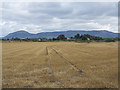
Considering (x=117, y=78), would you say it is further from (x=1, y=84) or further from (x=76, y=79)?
(x=1, y=84)

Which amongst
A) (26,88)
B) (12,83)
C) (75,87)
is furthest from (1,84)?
(75,87)

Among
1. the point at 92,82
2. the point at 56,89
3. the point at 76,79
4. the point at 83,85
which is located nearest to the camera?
the point at 56,89

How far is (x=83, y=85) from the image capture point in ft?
30.4

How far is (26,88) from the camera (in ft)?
29.3

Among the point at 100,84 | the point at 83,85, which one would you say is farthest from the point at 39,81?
the point at 100,84

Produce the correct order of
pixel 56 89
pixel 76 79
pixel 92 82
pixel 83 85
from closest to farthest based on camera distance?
1. pixel 56 89
2. pixel 83 85
3. pixel 92 82
4. pixel 76 79

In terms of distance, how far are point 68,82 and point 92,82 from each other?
53.7 inches

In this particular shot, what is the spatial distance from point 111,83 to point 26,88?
4.64m

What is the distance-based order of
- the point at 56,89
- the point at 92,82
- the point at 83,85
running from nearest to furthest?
the point at 56,89
the point at 83,85
the point at 92,82

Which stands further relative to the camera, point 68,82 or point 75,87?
point 68,82

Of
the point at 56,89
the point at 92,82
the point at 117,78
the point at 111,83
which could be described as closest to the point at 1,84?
the point at 56,89

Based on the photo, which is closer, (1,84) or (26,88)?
(26,88)

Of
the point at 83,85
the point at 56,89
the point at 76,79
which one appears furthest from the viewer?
the point at 76,79

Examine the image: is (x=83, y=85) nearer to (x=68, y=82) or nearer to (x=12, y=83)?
(x=68, y=82)
